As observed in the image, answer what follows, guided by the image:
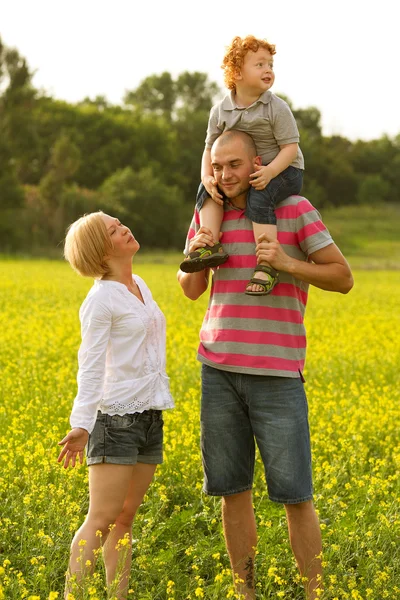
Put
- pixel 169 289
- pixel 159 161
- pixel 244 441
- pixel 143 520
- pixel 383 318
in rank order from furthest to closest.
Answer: pixel 159 161, pixel 169 289, pixel 383 318, pixel 143 520, pixel 244 441

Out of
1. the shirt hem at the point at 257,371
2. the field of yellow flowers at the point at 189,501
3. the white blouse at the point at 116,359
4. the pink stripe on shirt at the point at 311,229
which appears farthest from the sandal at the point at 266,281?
the field of yellow flowers at the point at 189,501

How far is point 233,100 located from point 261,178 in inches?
19.4

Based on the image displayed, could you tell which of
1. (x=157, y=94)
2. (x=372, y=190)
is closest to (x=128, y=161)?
(x=372, y=190)

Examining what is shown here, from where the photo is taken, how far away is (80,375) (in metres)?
3.97

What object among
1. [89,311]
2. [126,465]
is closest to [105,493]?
[126,465]

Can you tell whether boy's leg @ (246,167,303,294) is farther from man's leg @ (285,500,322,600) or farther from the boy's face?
man's leg @ (285,500,322,600)

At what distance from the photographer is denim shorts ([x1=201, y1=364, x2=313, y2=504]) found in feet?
13.4

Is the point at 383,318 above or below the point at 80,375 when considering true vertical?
below

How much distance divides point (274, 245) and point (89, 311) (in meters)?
0.89

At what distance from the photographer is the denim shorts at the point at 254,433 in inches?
160

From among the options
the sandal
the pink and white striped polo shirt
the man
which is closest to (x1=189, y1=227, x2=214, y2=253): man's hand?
the man

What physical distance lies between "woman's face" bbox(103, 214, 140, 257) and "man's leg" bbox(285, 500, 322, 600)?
1426mm

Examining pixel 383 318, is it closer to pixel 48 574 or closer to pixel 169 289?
pixel 169 289

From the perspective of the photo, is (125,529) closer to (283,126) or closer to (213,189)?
(213,189)
